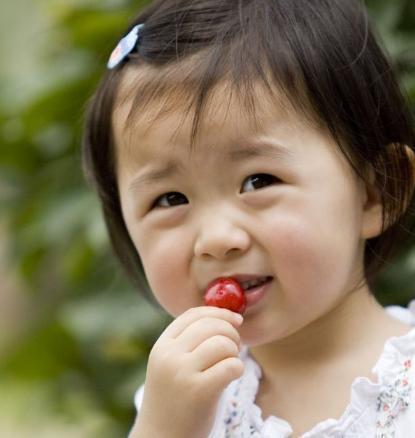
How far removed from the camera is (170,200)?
1.61 metres

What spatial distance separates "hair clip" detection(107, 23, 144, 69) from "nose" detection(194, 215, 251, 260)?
370 mm

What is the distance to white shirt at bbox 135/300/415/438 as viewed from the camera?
1.49 m

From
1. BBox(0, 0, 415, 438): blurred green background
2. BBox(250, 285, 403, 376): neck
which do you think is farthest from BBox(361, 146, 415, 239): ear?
BBox(0, 0, 415, 438): blurred green background

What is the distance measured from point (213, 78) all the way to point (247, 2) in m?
0.19

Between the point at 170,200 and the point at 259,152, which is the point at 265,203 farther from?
the point at 170,200

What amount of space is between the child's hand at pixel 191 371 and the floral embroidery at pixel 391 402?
0.80 ft

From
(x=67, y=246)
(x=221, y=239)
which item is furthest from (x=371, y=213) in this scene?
(x=67, y=246)

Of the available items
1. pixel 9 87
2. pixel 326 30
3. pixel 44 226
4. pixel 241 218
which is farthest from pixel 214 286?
pixel 9 87

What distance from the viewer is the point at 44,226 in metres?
2.82

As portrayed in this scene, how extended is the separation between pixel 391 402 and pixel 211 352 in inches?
12.1

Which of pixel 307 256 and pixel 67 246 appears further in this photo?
pixel 67 246

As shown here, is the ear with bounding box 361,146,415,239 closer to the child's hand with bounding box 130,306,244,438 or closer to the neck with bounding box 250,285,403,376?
the neck with bounding box 250,285,403,376

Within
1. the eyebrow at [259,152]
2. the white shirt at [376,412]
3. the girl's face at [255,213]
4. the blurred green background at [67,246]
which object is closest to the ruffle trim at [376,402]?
the white shirt at [376,412]

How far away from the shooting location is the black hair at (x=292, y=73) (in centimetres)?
154
